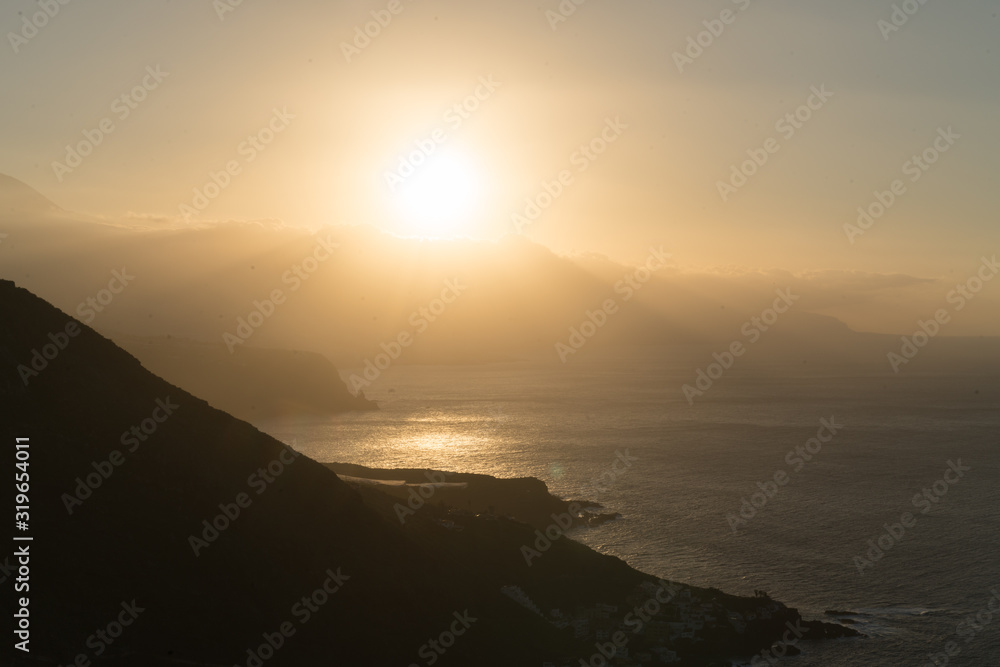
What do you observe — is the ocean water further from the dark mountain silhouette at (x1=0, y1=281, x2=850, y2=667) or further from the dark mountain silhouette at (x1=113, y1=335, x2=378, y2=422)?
the dark mountain silhouette at (x1=113, y1=335, x2=378, y2=422)

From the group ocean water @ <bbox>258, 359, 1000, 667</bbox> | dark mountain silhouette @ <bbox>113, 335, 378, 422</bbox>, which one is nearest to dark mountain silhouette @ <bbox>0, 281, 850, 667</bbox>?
ocean water @ <bbox>258, 359, 1000, 667</bbox>

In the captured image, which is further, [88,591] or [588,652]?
[588,652]

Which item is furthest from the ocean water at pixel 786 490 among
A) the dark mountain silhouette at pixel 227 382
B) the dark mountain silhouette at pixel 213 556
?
the dark mountain silhouette at pixel 227 382

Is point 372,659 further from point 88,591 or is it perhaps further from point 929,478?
point 929,478

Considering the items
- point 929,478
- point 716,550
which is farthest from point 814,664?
point 929,478

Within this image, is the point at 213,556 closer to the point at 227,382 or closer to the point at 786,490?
the point at 786,490

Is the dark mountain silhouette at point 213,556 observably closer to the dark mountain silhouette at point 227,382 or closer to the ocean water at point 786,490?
the ocean water at point 786,490
